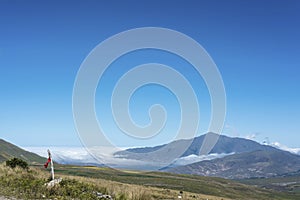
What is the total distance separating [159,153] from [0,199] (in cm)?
1694

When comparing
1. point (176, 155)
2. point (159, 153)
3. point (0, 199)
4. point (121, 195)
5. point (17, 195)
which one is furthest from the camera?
point (159, 153)

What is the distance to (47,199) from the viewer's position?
1733 centimetres

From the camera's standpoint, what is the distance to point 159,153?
31594mm

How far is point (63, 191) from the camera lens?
19.5 m

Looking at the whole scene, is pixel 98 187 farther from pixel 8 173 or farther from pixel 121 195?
pixel 8 173

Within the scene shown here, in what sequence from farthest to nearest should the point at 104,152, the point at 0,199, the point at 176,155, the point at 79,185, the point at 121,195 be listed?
the point at 104,152, the point at 176,155, the point at 79,185, the point at 121,195, the point at 0,199

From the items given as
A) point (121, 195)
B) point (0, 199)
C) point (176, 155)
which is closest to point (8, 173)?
point (0, 199)

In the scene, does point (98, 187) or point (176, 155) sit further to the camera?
point (176, 155)

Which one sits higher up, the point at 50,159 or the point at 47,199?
the point at 50,159

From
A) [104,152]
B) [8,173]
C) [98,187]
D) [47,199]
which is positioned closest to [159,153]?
[104,152]

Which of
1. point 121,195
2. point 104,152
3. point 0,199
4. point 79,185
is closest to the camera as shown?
point 0,199

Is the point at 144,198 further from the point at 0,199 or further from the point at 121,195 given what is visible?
the point at 0,199

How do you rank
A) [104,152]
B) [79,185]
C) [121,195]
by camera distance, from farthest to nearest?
[104,152]
[79,185]
[121,195]

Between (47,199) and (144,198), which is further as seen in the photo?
(144,198)
